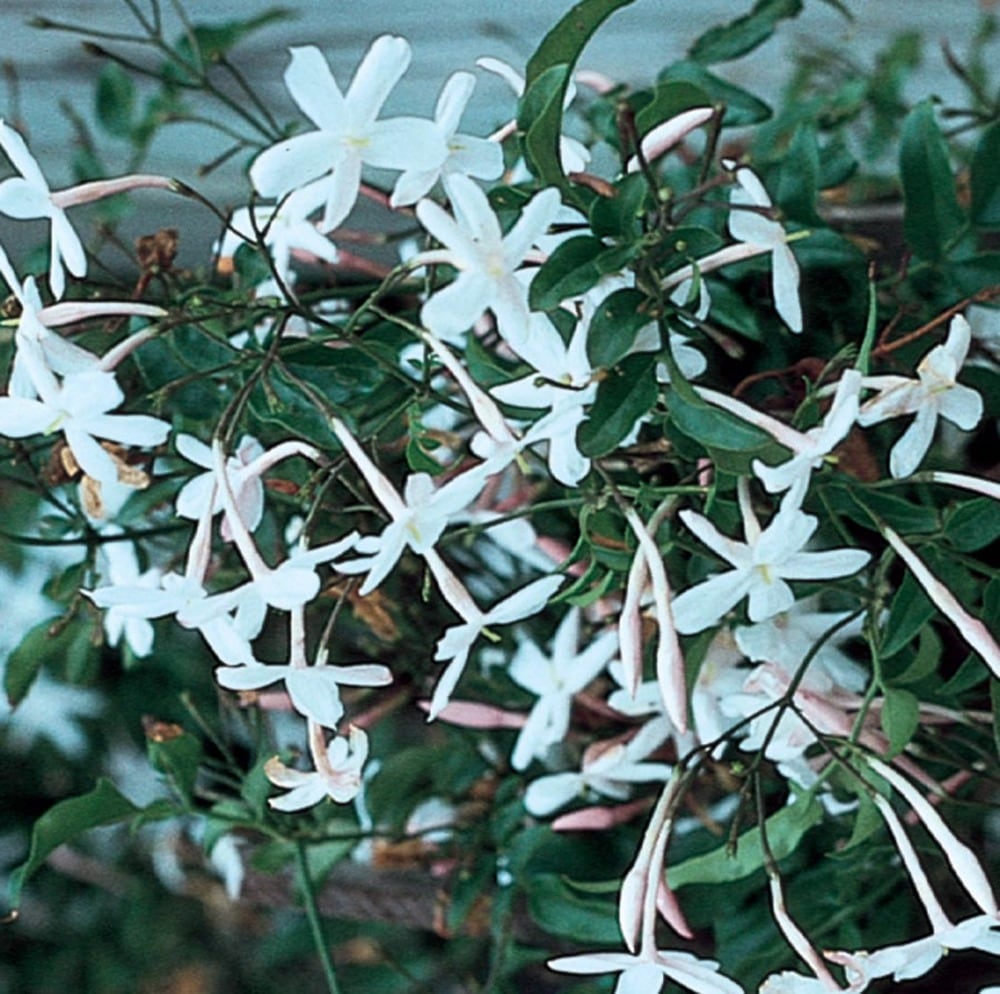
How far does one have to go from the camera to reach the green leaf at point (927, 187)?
48 centimetres

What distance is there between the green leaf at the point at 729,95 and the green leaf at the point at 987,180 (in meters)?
0.08

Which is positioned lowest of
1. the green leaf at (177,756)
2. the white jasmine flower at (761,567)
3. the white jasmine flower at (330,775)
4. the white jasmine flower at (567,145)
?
the green leaf at (177,756)

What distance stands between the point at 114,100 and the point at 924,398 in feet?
1.35

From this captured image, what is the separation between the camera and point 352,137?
Answer: 308 millimetres

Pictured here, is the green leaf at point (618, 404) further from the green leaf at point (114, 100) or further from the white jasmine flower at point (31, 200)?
the green leaf at point (114, 100)

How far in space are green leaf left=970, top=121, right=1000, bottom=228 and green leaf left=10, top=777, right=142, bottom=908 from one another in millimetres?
324

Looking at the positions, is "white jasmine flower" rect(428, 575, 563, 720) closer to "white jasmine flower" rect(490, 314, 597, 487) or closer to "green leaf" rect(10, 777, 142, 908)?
"white jasmine flower" rect(490, 314, 597, 487)

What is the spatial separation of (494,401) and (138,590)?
95mm

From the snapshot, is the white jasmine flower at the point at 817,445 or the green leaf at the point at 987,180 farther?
the green leaf at the point at 987,180

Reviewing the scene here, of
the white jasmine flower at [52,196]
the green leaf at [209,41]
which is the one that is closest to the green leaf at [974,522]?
the white jasmine flower at [52,196]

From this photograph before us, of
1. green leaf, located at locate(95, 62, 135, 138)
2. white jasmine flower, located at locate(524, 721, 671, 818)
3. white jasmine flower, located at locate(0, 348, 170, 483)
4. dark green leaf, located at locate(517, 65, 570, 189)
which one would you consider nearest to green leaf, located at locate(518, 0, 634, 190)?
dark green leaf, located at locate(517, 65, 570, 189)

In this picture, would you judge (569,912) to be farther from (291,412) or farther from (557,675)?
(291,412)

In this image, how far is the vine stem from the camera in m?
0.47

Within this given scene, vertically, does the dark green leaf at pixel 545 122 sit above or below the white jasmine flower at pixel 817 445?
above
